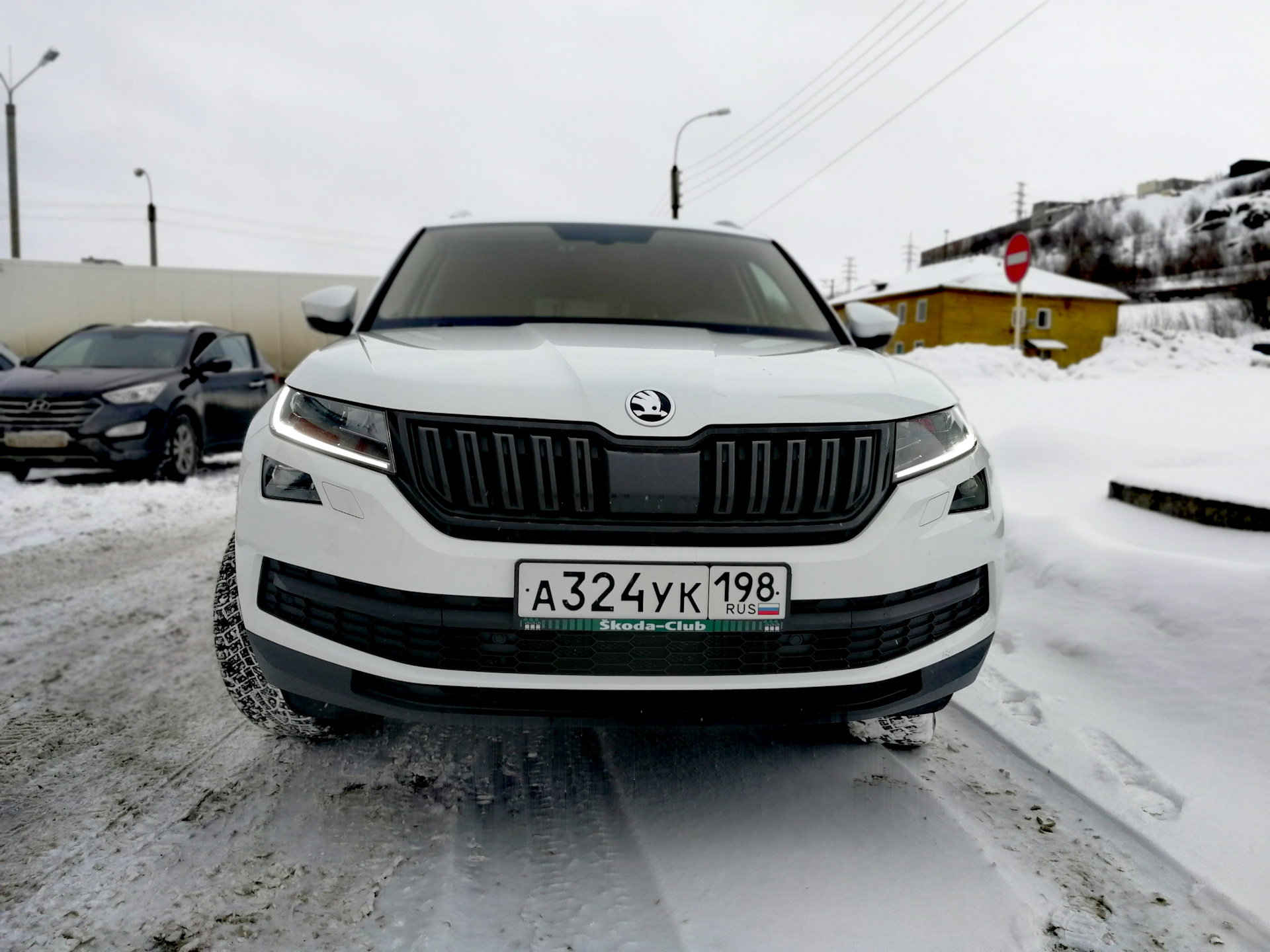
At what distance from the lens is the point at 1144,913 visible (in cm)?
173

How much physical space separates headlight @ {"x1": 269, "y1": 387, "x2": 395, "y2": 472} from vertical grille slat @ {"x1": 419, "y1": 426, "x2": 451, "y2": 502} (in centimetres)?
8

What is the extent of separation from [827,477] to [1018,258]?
10.2 metres

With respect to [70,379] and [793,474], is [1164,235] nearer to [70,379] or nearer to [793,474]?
[70,379]

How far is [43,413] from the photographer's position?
7395 millimetres

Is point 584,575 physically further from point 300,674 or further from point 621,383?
point 300,674

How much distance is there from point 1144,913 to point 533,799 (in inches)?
50.3

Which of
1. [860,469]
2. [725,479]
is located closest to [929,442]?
[860,469]

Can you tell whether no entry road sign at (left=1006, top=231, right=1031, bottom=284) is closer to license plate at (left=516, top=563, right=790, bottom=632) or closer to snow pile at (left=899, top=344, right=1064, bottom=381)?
snow pile at (left=899, top=344, right=1064, bottom=381)

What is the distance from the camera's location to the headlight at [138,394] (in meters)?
7.59

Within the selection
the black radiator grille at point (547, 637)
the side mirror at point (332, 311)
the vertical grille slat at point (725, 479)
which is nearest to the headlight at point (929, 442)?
the black radiator grille at point (547, 637)

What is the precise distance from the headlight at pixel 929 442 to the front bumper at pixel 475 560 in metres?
0.03

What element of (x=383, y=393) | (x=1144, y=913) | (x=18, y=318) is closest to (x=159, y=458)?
(x=383, y=393)

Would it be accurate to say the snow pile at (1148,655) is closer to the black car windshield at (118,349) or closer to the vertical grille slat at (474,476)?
the vertical grille slat at (474,476)

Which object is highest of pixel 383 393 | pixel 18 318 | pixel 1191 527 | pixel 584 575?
pixel 18 318
